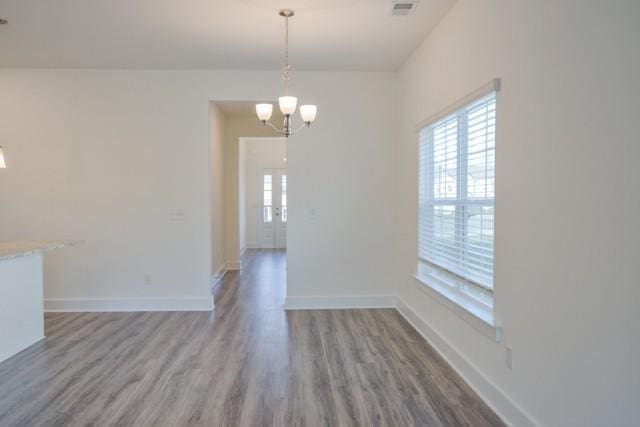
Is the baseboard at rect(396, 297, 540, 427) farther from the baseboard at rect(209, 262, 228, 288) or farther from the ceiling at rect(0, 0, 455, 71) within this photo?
the baseboard at rect(209, 262, 228, 288)

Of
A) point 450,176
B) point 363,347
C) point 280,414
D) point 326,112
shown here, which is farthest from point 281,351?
point 326,112

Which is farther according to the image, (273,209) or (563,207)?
(273,209)

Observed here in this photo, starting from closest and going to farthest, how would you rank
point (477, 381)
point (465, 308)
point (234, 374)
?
point (477, 381) → point (465, 308) → point (234, 374)

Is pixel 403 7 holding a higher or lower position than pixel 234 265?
higher

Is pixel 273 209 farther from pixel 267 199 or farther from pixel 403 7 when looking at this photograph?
pixel 403 7

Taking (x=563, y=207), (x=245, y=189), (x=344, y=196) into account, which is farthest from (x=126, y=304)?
(x=245, y=189)

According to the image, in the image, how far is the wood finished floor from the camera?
2.58 m

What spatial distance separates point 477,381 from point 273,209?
8.47 metres

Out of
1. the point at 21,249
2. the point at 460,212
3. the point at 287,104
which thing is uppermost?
the point at 287,104

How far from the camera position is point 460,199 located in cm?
327

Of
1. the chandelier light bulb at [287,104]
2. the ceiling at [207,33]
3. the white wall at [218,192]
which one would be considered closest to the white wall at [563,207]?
the ceiling at [207,33]

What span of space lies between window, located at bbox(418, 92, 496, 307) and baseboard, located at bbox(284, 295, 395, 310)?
1041mm

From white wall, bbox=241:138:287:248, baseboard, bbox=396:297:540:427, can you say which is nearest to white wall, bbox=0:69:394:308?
baseboard, bbox=396:297:540:427

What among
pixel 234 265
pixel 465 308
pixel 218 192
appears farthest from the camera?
pixel 234 265
